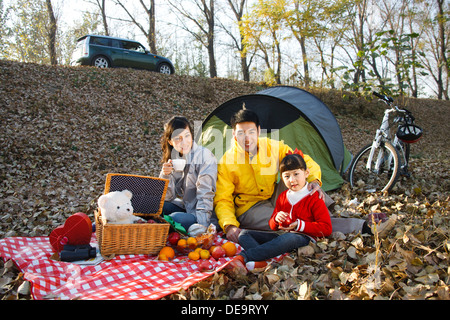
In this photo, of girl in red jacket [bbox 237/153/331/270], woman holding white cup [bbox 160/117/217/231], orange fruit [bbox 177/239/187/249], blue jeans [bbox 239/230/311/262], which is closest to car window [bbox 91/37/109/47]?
woman holding white cup [bbox 160/117/217/231]

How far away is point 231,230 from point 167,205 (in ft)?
2.97

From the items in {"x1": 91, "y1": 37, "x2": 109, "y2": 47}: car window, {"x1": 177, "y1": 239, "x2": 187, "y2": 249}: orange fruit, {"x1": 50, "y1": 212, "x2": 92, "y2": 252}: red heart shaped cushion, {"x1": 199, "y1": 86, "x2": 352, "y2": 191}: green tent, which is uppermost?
{"x1": 91, "y1": 37, "x2": 109, "y2": 47}: car window

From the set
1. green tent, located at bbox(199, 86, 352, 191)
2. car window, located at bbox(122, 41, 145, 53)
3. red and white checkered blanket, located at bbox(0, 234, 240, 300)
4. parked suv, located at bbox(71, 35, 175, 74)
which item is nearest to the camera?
red and white checkered blanket, located at bbox(0, 234, 240, 300)

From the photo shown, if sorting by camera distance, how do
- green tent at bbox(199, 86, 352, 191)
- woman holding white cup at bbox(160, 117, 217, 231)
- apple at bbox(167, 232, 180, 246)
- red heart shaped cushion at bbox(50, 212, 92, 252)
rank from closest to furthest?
red heart shaped cushion at bbox(50, 212, 92, 252) → apple at bbox(167, 232, 180, 246) → woman holding white cup at bbox(160, 117, 217, 231) → green tent at bbox(199, 86, 352, 191)

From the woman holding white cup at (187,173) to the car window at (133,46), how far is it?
396 inches

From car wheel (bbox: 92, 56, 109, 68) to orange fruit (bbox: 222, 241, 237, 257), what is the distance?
10495 mm

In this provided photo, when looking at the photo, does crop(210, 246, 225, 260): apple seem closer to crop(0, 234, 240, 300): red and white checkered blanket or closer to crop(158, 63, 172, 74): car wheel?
crop(0, 234, 240, 300): red and white checkered blanket

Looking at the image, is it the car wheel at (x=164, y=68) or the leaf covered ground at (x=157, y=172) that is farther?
the car wheel at (x=164, y=68)

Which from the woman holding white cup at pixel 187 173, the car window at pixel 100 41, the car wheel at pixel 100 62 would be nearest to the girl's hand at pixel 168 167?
the woman holding white cup at pixel 187 173

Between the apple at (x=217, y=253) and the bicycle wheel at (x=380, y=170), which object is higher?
the bicycle wheel at (x=380, y=170)

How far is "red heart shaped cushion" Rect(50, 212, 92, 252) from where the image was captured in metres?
2.81

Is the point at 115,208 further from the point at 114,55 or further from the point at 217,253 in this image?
the point at 114,55

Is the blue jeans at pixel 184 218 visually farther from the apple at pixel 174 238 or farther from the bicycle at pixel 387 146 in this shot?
the bicycle at pixel 387 146

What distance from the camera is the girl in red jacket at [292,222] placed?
2684mm
